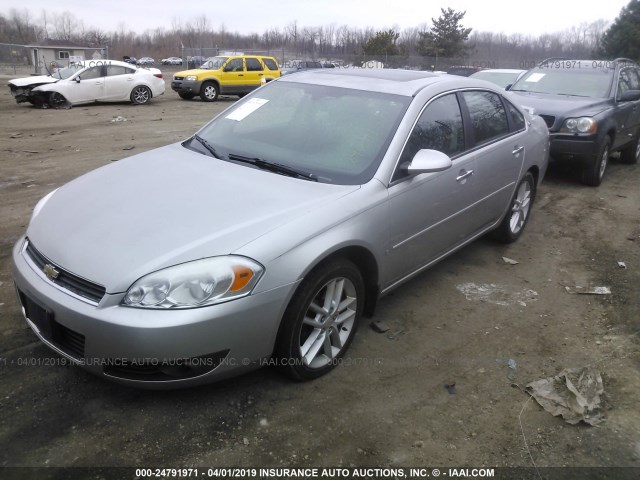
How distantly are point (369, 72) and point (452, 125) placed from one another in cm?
82

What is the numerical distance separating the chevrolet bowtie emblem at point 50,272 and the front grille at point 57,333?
6.4 inches

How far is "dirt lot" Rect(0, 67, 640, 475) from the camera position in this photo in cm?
253

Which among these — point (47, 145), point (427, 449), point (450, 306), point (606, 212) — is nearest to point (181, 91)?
point (47, 145)

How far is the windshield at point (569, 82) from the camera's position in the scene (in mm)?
8242

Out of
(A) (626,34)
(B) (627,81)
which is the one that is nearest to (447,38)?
(A) (626,34)

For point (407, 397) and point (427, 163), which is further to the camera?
point (427, 163)

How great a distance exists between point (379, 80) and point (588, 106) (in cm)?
512

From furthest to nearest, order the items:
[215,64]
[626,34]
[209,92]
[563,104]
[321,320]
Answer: [626,34]
[215,64]
[209,92]
[563,104]
[321,320]

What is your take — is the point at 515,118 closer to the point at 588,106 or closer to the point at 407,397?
the point at 407,397

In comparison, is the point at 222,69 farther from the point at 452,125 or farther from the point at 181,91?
the point at 452,125

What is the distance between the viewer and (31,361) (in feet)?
10.1

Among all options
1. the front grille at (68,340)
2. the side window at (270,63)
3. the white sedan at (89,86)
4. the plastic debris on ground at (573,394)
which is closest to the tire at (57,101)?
the white sedan at (89,86)

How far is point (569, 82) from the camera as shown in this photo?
8516 mm

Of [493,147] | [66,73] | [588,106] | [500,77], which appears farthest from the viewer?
[66,73]
